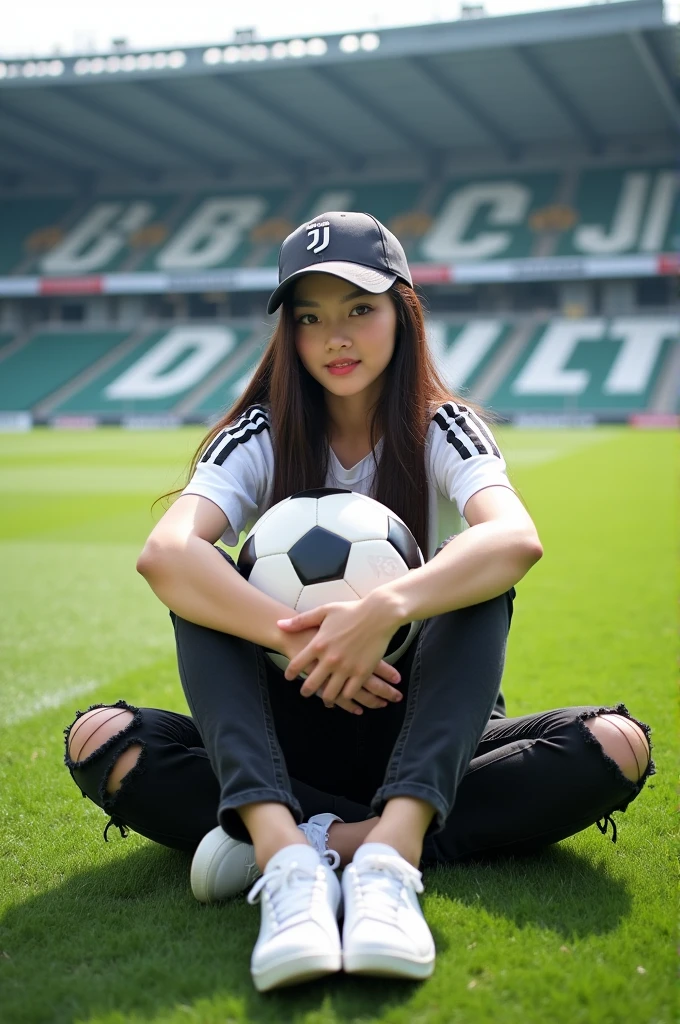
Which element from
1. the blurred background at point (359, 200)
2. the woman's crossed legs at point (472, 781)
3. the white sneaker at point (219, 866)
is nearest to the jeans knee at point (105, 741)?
the woman's crossed legs at point (472, 781)

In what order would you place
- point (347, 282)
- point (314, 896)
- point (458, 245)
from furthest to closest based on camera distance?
point (458, 245) < point (347, 282) < point (314, 896)

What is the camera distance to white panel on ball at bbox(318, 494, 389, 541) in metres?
2.41

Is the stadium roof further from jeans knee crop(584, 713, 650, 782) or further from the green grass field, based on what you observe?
jeans knee crop(584, 713, 650, 782)

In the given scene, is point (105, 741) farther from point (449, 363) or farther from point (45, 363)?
point (45, 363)

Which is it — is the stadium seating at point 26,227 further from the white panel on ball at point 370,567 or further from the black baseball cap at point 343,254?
the white panel on ball at point 370,567

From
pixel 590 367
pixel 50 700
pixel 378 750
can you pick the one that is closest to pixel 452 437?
pixel 378 750

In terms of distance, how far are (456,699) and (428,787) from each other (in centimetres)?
20

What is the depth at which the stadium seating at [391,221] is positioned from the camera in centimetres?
3050

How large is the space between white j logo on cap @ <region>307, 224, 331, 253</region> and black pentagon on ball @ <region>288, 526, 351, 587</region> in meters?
0.71

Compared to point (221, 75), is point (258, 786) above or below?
below

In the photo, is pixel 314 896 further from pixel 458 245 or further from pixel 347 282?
pixel 458 245

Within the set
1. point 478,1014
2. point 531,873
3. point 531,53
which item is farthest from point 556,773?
point 531,53

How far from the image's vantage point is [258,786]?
1.99m

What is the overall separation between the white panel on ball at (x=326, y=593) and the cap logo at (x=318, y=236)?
2.72 feet
